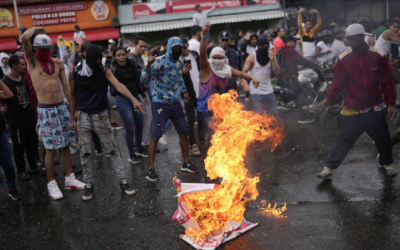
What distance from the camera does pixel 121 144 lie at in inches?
321

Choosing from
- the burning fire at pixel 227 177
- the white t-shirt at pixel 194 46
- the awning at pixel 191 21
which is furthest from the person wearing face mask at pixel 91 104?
the awning at pixel 191 21

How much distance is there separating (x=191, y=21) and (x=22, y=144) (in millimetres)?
17557

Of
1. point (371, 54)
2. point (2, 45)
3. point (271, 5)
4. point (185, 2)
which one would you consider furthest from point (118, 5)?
point (371, 54)

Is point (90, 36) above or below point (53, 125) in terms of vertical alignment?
above

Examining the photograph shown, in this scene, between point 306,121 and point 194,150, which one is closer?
point 194,150

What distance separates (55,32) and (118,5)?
4337mm

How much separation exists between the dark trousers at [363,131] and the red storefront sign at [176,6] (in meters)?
19.1

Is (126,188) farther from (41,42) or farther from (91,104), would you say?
(41,42)

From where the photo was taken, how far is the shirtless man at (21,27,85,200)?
5051mm

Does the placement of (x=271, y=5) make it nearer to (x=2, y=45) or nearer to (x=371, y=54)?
(x=2, y=45)

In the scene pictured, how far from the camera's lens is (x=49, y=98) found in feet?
17.2

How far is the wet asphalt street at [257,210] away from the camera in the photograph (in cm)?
371

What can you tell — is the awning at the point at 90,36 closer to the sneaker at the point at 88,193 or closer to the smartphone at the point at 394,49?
the smartphone at the point at 394,49

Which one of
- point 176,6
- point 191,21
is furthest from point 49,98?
point 176,6
